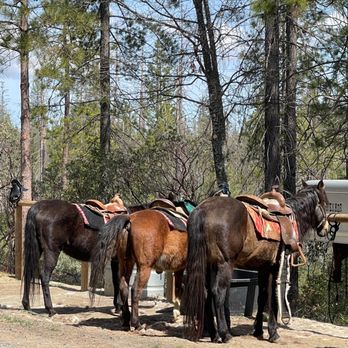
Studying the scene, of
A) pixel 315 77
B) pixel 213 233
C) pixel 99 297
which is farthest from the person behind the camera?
pixel 315 77

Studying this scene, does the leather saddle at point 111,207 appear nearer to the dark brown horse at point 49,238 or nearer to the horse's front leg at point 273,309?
the dark brown horse at point 49,238

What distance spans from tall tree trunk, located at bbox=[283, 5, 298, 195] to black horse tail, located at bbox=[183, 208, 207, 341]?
19.9ft

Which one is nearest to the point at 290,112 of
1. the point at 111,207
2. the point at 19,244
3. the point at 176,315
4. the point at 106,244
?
the point at 111,207

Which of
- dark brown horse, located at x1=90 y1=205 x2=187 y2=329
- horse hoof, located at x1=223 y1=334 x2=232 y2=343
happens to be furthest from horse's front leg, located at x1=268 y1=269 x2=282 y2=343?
dark brown horse, located at x1=90 y1=205 x2=187 y2=329

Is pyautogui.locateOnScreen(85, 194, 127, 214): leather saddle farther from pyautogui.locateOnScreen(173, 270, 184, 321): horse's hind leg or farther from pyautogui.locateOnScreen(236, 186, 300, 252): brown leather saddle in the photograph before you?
pyautogui.locateOnScreen(236, 186, 300, 252): brown leather saddle

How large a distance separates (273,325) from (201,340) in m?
0.83

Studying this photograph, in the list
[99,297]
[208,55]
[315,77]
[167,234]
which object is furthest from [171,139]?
[167,234]

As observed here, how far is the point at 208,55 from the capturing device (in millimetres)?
13617

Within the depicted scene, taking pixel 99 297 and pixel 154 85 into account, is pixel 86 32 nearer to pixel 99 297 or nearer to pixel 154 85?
pixel 154 85

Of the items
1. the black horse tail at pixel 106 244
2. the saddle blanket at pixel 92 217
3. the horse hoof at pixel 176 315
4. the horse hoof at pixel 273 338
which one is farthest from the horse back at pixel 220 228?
the saddle blanket at pixel 92 217

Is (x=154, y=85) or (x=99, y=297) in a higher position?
(x=154, y=85)

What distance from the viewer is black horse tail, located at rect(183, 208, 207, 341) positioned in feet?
22.9

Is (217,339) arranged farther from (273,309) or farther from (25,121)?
(25,121)

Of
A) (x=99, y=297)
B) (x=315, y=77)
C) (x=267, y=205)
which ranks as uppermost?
(x=315, y=77)
